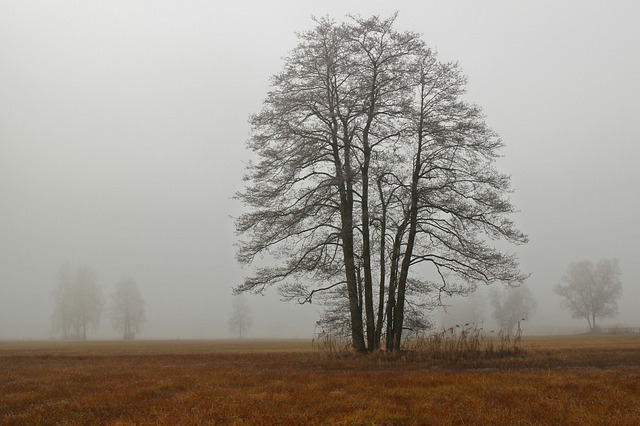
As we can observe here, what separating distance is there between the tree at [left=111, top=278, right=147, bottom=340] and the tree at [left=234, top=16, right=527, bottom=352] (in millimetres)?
81313

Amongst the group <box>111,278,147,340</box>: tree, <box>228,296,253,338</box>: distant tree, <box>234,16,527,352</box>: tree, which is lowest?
<box>228,296,253,338</box>: distant tree

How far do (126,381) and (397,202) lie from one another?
43.2ft

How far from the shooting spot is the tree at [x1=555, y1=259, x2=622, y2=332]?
83.7m

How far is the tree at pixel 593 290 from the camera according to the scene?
83.7 metres

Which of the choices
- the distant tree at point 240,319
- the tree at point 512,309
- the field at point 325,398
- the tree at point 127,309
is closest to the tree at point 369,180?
the field at point 325,398

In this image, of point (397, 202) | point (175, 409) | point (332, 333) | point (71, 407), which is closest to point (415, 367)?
point (332, 333)

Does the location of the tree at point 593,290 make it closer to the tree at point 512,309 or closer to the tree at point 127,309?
the tree at point 512,309

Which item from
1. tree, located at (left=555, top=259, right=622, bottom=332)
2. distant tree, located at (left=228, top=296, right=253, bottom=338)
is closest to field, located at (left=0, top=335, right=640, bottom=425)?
tree, located at (left=555, top=259, right=622, bottom=332)

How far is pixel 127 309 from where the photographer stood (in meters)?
92.2

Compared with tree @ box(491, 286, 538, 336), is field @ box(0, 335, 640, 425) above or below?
above

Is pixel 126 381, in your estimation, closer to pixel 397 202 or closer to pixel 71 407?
pixel 71 407

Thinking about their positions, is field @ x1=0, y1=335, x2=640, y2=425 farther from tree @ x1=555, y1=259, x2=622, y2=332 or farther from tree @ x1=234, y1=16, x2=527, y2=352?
tree @ x1=555, y1=259, x2=622, y2=332

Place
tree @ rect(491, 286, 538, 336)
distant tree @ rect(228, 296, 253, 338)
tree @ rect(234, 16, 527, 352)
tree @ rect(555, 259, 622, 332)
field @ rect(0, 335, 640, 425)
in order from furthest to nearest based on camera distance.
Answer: distant tree @ rect(228, 296, 253, 338)
tree @ rect(491, 286, 538, 336)
tree @ rect(555, 259, 622, 332)
tree @ rect(234, 16, 527, 352)
field @ rect(0, 335, 640, 425)

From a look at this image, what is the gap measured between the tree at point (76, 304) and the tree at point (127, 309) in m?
3.22
